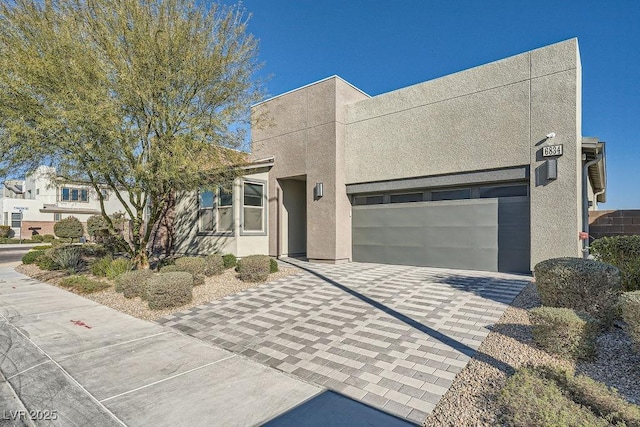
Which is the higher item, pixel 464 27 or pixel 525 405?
pixel 464 27

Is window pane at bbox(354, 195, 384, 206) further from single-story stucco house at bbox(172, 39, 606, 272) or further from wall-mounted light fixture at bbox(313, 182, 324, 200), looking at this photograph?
wall-mounted light fixture at bbox(313, 182, 324, 200)

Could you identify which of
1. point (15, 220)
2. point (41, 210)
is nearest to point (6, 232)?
point (41, 210)

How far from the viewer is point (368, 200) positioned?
41.1ft

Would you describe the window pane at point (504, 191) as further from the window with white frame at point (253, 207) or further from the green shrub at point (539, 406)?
the window with white frame at point (253, 207)

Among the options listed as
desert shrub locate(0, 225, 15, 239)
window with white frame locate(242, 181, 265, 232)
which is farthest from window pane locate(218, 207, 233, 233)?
desert shrub locate(0, 225, 15, 239)

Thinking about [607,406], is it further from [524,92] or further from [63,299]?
[63,299]

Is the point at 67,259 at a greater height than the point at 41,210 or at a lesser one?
lesser

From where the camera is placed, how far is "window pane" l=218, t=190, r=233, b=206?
12.1 meters

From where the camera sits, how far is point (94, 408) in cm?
309

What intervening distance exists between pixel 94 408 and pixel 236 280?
18.8ft

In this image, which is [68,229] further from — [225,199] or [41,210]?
[225,199]

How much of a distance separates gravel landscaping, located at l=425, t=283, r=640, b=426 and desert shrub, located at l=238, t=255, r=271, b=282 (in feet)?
18.2

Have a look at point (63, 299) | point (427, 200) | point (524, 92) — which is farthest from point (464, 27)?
point (63, 299)

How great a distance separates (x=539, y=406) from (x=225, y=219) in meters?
11.1
